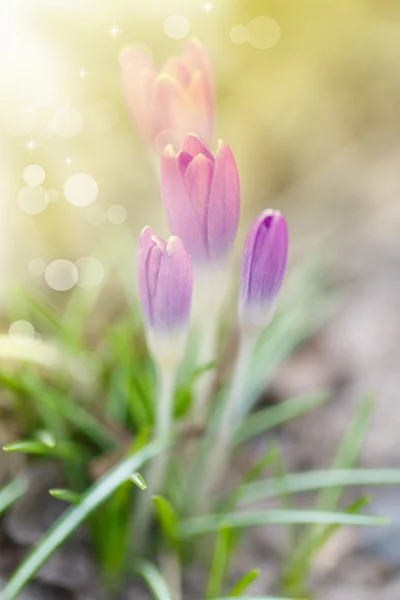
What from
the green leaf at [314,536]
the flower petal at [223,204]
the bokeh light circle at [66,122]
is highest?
the bokeh light circle at [66,122]

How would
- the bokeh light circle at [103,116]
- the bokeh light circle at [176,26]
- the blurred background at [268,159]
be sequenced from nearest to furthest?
the blurred background at [268,159]
the bokeh light circle at [103,116]
the bokeh light circle at [176,26]

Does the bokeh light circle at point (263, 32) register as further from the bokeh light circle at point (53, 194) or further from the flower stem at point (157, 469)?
the flower stem at point (157, 469)

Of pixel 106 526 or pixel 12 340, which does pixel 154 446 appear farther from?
pixel 12 340

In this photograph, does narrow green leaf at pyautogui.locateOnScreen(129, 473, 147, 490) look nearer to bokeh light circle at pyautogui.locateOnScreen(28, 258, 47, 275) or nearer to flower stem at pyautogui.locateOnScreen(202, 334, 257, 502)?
flower stem at pyautogui.locateOnScreen(202, 334, 257, 502)

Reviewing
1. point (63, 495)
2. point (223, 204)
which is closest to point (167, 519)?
point (63, 495)

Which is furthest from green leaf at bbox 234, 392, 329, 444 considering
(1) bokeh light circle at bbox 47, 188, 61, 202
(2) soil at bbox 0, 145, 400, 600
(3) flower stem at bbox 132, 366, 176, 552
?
(1) bokeh light circle at bbox 47, 188, 61, 202

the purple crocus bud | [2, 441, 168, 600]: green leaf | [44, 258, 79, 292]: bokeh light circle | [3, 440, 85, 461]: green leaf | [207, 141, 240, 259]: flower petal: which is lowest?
[2, 441, 168, 600]: green leaf

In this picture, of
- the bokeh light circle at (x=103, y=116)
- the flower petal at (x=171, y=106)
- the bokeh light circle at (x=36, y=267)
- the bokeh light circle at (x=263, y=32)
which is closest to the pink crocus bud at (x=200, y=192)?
the flower petal at (x=171, y=106)

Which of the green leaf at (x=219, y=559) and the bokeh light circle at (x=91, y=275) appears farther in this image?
the bokeh light circle at (x=91, y=275)
